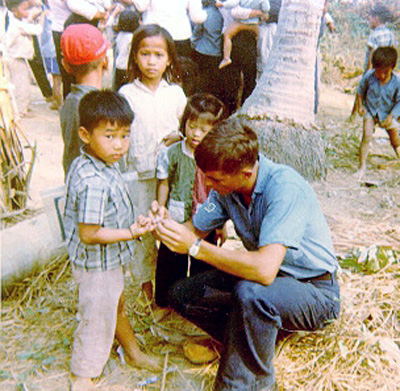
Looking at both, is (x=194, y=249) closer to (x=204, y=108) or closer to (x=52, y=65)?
(x=204, y=108)

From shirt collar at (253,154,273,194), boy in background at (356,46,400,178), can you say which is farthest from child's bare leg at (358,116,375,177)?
shirt collar at (253,154,273,194)

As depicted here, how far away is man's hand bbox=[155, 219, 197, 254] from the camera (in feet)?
6.81

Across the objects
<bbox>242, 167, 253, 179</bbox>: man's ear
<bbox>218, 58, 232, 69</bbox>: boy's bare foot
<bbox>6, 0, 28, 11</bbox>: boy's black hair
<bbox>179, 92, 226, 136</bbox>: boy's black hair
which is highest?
<bbox>6, 0, 28, 11</bbox>: boy's black hair

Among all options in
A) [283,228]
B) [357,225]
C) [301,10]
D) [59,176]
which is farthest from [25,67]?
[283,228]

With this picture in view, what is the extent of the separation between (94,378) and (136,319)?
562 mm

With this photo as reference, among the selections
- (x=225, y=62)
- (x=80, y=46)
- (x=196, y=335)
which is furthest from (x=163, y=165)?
(x=225, y=62)

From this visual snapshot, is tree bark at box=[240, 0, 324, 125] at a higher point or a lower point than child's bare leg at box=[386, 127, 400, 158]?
higher

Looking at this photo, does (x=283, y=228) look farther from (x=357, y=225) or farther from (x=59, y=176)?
(x=59, y=176)

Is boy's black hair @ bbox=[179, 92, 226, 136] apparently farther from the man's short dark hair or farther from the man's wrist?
the man's wrist

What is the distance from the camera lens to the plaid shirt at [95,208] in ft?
6.55

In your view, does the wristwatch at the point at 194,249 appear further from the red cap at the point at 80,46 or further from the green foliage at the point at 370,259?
the green foliage at the point at 370,259

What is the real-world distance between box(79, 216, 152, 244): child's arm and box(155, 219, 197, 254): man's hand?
73mm

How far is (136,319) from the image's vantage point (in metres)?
2.90

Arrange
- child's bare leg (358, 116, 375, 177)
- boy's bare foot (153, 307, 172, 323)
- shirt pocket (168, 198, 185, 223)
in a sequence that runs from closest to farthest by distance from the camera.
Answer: shirt pocket (168, 198, 185, 223) < boy's bare foot (153, 307, 172, 323) < child's bare leg (358, 116, 375, 177)
